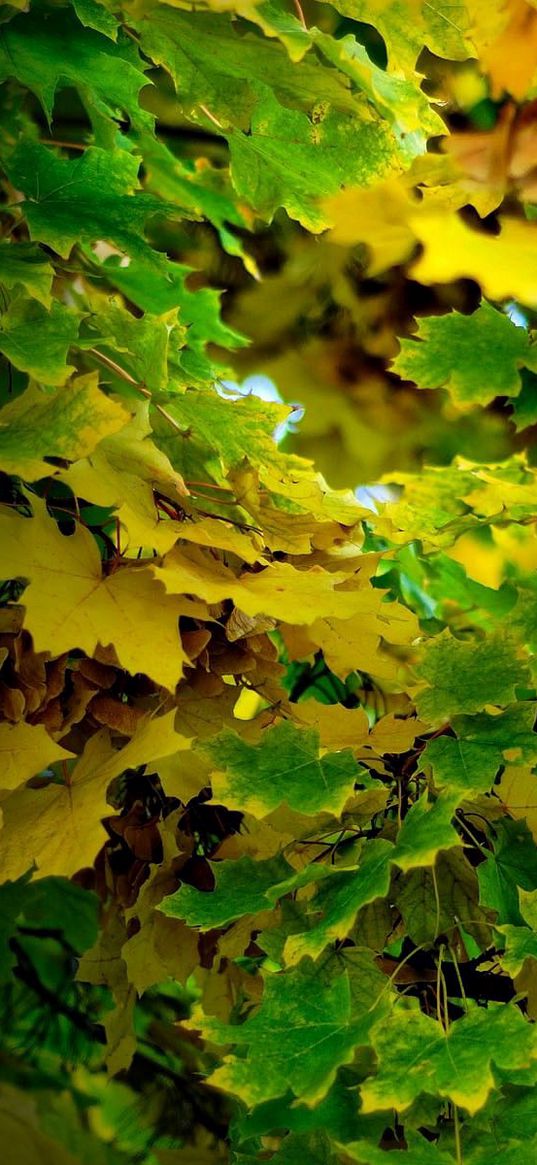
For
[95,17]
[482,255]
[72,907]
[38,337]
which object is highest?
[95,17]

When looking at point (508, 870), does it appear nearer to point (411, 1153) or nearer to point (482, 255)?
point (411, 1153)

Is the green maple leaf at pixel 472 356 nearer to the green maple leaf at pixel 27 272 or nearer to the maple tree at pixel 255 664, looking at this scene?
the maple tree at pixel 255 664

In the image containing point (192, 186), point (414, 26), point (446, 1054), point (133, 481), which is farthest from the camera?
point (192, 186)

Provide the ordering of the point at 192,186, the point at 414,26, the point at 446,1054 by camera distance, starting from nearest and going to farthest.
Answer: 1. the point at 446,1054
2. the point at 414,26
3. the point at 192,186

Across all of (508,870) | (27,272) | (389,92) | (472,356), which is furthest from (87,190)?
(508,870)

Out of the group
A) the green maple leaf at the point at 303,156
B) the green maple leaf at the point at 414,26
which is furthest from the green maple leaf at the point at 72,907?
the green maple leaf at the point at 414,26

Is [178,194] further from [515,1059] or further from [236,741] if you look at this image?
[515,1059]

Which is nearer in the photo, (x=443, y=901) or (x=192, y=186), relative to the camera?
(x=443, y=901)
